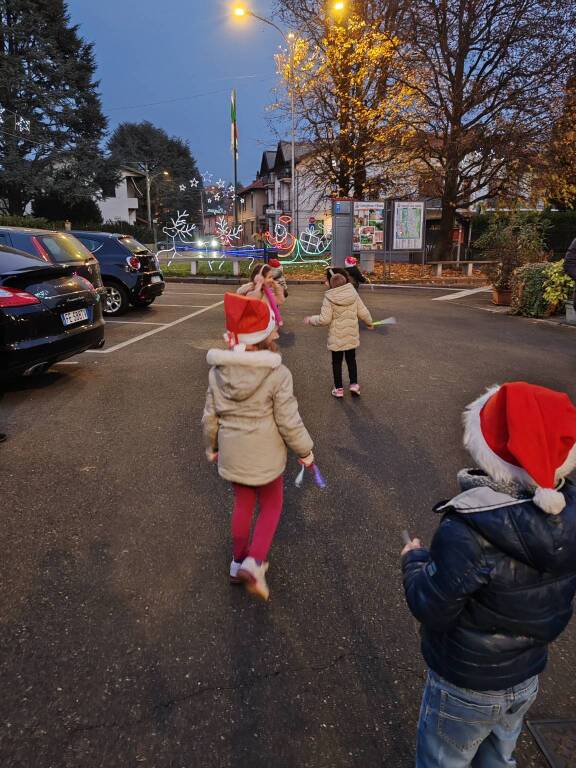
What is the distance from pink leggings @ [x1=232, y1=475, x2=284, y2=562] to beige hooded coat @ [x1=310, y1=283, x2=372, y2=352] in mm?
3248

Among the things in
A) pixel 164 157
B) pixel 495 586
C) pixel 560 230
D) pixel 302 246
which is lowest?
pixel 495 586

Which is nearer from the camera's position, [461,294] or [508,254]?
[508,254]

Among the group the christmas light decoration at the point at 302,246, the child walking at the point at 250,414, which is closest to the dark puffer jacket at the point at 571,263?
the child walking at the point at 250,414

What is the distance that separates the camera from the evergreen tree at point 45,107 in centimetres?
3394

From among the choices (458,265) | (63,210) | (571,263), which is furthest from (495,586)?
(63,210)

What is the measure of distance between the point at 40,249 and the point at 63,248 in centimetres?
52

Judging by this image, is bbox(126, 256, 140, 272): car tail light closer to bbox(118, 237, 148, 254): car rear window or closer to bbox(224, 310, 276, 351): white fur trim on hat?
bbox(118, 237, 148, 254): car rear window

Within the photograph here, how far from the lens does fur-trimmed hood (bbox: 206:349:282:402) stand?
103 inches

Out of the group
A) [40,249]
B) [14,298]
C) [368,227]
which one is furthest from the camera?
[368,227]

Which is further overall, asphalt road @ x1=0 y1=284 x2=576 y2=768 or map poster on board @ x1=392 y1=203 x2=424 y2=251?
map poster on board @ x1=392 y1=203 x2=424 y2=251

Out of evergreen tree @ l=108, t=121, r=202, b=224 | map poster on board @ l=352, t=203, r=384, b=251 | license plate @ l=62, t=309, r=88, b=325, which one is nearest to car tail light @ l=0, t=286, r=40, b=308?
license plate @ l=62, t=309, r=88, b=325

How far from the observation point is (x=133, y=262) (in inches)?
452

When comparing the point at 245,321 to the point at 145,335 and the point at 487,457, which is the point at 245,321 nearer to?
the point at 487,457

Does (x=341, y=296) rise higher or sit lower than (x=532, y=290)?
higher
